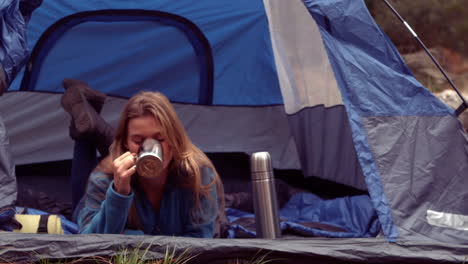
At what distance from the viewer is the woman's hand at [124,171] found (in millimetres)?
1405

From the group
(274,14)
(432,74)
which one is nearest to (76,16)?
(274,14)

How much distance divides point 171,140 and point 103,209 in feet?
0.81

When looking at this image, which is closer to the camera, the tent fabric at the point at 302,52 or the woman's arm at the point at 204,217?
the woman's arm at the point at 204,217

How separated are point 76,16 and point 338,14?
169cm

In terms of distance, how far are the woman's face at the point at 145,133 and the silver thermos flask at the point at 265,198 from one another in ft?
1.36

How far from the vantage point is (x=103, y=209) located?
4.93 ft

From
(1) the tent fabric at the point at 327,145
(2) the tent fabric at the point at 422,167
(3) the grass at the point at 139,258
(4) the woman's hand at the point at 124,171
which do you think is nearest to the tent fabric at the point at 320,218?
(1) the tent fabric at the point at 327,145

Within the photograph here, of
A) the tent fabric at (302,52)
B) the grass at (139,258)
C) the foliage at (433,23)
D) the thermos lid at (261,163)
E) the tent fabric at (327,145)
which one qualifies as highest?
the foliage at (433,23)

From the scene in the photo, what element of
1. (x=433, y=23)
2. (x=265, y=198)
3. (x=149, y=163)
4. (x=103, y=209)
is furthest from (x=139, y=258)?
(x=433, y=23)

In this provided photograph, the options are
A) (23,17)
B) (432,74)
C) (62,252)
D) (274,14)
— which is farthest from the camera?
(432,74)

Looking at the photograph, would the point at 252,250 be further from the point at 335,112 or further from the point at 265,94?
the point at 265,94

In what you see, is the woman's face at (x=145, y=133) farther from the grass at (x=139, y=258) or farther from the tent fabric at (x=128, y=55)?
the tent fabric at (x=128, y=55)

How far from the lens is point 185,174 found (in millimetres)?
1592

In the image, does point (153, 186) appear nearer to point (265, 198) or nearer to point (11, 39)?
point (265, 198)
